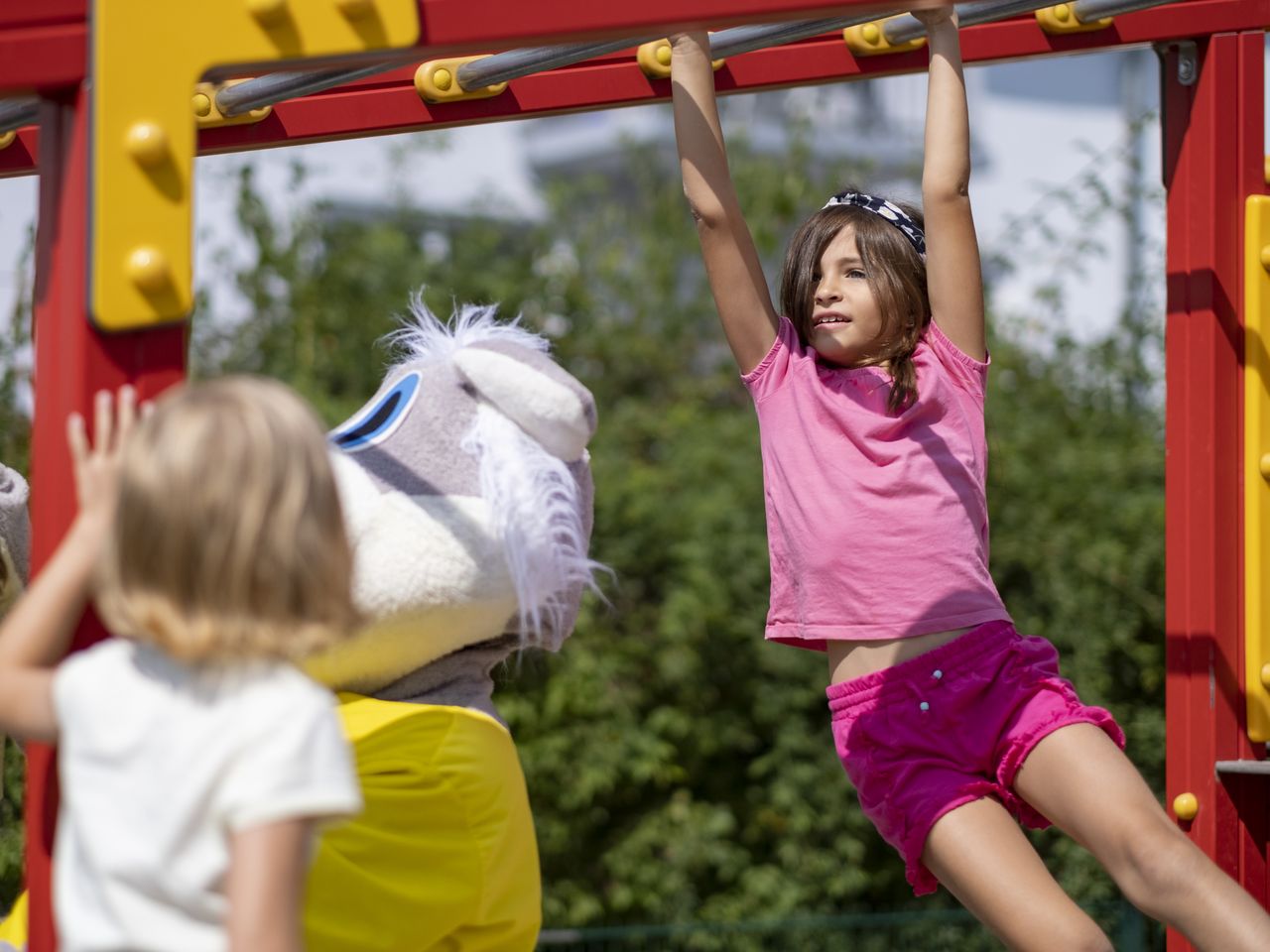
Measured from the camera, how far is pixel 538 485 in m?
2.32

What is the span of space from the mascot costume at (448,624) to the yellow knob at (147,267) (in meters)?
0.61

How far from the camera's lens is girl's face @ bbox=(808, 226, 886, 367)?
2.59 meters

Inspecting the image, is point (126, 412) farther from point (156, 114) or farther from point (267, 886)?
point (267, 886)

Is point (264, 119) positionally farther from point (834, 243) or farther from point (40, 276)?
point (40, 276)

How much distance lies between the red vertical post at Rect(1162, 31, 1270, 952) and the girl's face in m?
0.53

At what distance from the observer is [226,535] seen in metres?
1.42

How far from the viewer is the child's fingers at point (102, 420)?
162 cm

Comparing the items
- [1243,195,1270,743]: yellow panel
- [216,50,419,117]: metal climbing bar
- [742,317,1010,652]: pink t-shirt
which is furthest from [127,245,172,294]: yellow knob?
[1243,195,1270,743]: yellow panel

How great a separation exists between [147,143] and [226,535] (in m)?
0.46

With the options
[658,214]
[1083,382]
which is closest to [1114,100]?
[658,214]

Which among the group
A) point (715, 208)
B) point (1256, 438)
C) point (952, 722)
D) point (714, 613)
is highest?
point (715, 208)

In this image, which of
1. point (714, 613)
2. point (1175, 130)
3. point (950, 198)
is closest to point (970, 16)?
point (950, 198)

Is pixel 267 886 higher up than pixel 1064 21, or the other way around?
pixel 1064 21

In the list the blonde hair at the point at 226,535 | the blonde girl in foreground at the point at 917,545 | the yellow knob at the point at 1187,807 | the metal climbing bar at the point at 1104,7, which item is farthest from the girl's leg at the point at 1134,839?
the blonde hair at the point at 226,535
